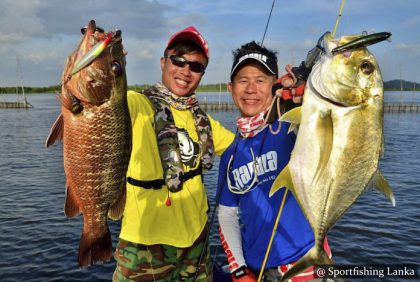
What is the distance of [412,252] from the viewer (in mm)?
10219

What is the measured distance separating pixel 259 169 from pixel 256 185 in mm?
172

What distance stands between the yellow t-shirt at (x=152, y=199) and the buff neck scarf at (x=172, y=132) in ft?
0.30

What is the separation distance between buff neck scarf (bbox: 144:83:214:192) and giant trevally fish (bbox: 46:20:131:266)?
3.20ft

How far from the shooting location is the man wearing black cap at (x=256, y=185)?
3549 millimetres

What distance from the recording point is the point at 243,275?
12.1ft

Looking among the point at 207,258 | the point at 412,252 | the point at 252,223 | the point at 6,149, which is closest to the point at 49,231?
the point at 207,258

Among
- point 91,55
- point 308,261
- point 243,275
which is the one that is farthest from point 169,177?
point 91,55

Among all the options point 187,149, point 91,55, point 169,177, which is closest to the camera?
point 91,55

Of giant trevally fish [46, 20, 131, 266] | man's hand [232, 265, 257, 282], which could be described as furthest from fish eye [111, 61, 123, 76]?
man's hand [232, 265, 257, 282]

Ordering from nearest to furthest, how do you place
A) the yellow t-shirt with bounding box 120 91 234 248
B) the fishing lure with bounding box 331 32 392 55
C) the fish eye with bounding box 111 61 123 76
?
the fishing lure with bounding box 331 32 392 55 → the fish eye with bounding box 111 61 123 76 → the yellow t-shirt with bounding box 120 91 234 248

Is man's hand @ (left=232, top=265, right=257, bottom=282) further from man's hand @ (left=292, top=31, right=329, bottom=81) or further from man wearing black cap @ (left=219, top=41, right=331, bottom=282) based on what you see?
man's hand @ (left=292, top=31, right=329, bottom=81)

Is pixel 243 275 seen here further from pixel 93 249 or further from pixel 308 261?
pixel 93 249

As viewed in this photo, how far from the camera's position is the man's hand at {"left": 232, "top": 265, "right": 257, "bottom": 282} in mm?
3672

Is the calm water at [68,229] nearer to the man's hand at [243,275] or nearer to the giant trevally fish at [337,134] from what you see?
the man's hand at [243,275]
